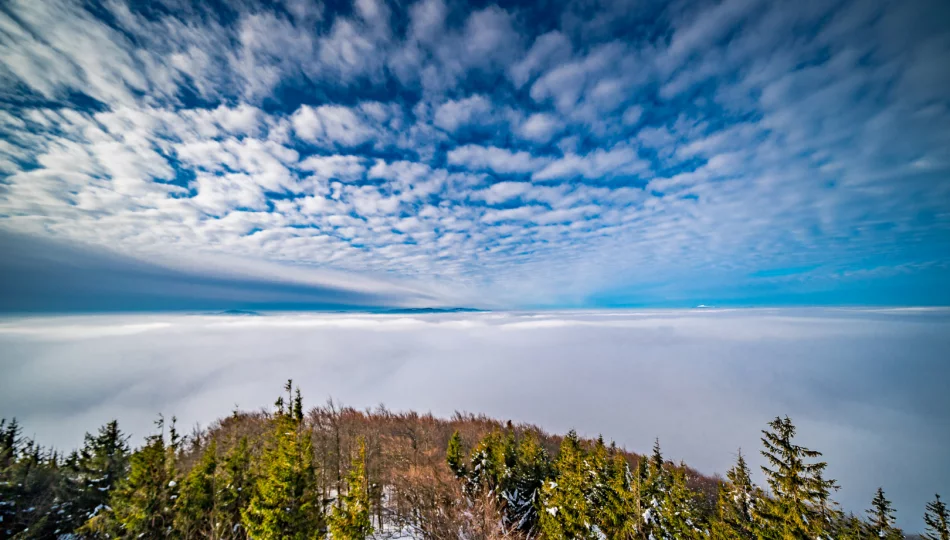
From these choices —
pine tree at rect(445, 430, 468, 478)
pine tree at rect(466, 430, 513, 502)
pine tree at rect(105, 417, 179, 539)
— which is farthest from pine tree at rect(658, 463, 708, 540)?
pine tree at rect(105, 417, 179, 539)

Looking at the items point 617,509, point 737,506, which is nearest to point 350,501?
point 617,509

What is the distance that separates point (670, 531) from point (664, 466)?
18.6m

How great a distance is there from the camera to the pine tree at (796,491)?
12.1m

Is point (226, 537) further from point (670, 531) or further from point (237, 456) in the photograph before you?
point (670, 531)

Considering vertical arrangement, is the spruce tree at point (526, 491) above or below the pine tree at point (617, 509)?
below

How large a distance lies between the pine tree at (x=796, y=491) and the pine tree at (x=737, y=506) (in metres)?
6.32

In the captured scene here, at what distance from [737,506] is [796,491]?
36.4 ft

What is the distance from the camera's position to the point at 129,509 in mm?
17000

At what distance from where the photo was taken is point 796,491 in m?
12.5

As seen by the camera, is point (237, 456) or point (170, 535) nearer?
point (170, 535)

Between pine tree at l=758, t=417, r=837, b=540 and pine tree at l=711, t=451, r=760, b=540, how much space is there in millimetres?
6320

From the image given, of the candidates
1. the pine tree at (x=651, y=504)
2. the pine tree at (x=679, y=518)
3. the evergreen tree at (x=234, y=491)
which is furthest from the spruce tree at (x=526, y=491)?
the evergreen tree at (x=234, y=491)

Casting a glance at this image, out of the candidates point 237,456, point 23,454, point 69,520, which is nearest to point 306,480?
point 237,456

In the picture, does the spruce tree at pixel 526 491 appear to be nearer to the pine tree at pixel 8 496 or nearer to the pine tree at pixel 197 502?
the pine tree at pixel 197 502
